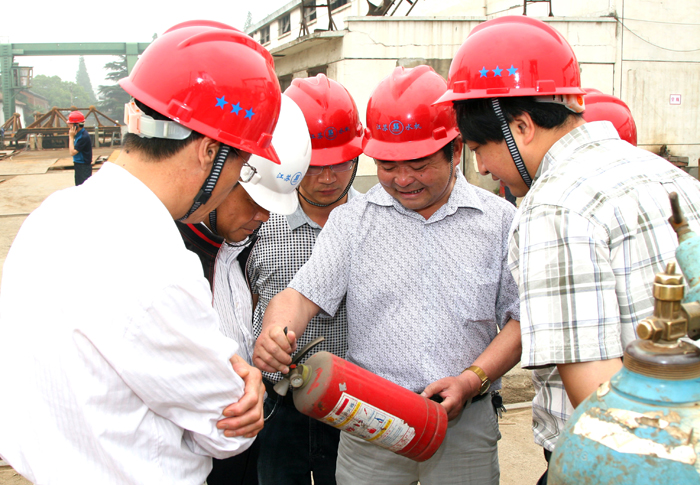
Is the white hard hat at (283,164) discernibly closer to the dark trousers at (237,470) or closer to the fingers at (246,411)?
the fingers at (246,411)

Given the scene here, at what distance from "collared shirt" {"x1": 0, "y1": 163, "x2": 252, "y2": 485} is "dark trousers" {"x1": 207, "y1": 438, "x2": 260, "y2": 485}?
1.26m

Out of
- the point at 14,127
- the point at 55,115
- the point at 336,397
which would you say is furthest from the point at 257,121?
the point at 14,127

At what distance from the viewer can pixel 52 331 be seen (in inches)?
48.1

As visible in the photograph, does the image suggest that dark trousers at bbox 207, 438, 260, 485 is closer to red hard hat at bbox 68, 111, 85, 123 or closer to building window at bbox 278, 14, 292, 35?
red hard hat at bbox 68, 111, 85, 123

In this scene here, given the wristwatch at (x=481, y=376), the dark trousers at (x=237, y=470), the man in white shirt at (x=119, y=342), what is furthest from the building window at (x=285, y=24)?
the man in white shirt at (x=119, y=342)

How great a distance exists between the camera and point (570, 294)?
128 cm

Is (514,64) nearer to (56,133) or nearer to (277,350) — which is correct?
(277,350)

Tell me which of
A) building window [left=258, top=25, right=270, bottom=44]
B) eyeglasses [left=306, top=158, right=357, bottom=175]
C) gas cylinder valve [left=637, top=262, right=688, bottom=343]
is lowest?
gas cylinder valve [left=637, top=262, right=688, bottom=343]

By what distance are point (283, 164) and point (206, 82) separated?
74cm

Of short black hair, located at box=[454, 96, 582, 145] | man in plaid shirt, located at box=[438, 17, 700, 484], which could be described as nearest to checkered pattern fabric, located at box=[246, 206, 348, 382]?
short black hair, located at box=[454, 96, 582, 145]

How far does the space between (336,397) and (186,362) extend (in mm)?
677

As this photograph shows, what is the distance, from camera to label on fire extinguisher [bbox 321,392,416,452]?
188cm

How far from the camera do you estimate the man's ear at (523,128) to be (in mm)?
1706

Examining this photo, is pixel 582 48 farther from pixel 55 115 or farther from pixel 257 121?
pixel 55 115
